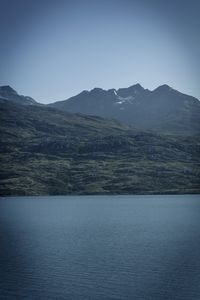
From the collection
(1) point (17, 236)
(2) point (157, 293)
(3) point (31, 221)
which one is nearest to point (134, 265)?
(2) point (157, 293)

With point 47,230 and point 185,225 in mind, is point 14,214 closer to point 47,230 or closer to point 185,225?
point 47,230

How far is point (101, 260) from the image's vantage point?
90.9 m

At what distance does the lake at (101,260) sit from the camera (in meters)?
66.9

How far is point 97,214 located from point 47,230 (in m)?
56.7

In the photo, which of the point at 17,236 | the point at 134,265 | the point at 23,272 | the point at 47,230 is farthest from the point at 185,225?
the point at 23,272

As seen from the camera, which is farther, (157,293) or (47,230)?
(47,230)

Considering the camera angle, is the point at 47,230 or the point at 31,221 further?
the point at 31,221

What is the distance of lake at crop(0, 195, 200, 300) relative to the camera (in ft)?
219

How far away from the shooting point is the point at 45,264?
8706cm

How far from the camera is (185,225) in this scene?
494 feet

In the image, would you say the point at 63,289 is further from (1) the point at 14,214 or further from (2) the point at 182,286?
(1) the point at 14,214

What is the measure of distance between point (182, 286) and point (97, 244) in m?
46.5

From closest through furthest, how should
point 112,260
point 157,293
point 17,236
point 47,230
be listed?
point 157,293 → point 112,260 → point 17,236 → point 47,230

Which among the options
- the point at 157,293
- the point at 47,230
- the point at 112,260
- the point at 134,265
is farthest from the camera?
the point at 47,230
